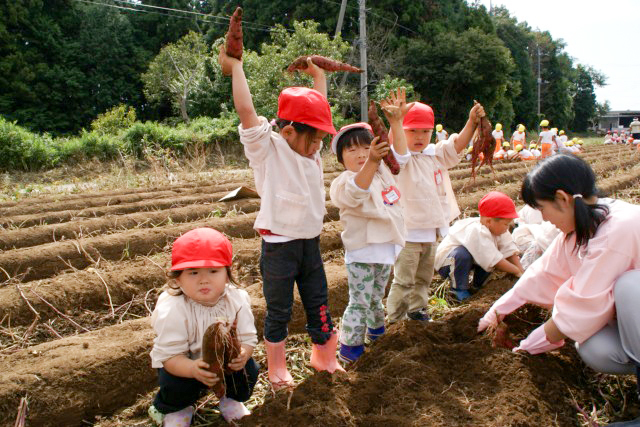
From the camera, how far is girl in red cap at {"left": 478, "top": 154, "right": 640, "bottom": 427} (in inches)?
83.0

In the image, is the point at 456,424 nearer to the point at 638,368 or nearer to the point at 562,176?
the point at 638,368

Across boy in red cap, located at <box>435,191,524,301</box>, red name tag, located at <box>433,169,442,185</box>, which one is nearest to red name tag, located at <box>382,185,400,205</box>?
red name tag, located at <box>433,169,442,185</box>

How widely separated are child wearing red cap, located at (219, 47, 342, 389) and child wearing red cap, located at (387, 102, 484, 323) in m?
0.95

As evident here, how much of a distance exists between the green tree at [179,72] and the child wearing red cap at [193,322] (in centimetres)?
2724

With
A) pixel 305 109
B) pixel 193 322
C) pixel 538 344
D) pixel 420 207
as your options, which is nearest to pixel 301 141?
pixel 305 109

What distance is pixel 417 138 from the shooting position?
3.50 m

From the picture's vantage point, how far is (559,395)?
2.32m

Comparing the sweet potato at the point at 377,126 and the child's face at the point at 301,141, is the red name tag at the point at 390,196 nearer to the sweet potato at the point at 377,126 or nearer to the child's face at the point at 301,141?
the sweet potato at the point at 377,126

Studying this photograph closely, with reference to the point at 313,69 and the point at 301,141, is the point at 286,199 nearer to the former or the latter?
the point at 301,141

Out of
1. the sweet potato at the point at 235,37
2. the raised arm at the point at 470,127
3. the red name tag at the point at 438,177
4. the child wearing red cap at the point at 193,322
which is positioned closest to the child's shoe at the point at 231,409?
the child wearing red cap at the point at 193,322

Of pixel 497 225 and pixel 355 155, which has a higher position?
pixel 355 155

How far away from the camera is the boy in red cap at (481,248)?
392 centimetres

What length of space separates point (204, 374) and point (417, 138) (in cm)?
220

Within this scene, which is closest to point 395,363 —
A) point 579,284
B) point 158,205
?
point 579,284
